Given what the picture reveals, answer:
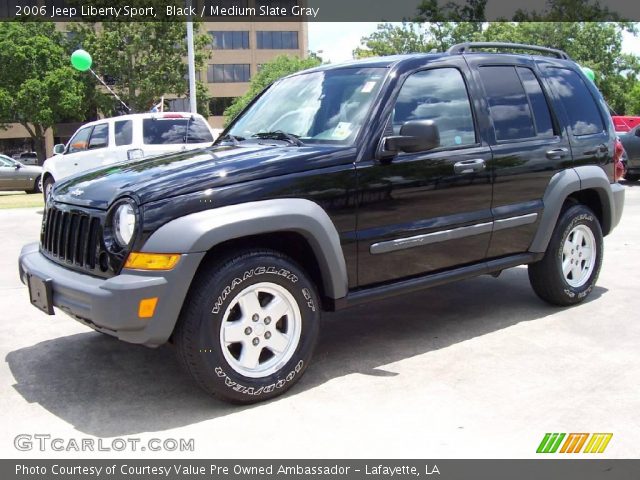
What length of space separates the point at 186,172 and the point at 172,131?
9.07 meters

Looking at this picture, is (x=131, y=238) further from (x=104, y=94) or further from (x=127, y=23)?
(x=104, y=94)

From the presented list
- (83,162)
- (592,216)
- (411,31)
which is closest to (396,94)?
(592,216)

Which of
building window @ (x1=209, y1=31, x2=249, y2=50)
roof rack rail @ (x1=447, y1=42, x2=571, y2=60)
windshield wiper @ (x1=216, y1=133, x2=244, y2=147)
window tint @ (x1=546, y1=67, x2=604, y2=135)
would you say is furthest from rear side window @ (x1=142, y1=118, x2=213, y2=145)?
building window @ (x1=209, y1=31, x2=249, y2=50)

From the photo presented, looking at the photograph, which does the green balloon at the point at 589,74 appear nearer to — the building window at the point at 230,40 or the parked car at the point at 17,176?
the parked car at the point at 17,176

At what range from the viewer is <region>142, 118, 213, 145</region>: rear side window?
12.2 metres

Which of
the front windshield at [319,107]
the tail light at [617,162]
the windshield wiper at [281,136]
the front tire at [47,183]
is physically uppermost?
the front windshield at [319,107]

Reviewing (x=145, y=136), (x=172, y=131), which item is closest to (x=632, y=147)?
(x=172, y=131)

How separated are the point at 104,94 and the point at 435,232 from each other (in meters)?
46.0

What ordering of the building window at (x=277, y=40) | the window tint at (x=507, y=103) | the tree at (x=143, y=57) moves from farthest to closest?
1. the building window at (x=277, y=40)
2. the tree at (x=143, y=57)
3. the window tint at (x=507, y=103)

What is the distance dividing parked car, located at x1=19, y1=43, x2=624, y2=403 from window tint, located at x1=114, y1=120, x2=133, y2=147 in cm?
769

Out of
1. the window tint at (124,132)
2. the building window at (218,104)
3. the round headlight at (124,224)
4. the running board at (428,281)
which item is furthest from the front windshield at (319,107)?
the building window at (218,104)

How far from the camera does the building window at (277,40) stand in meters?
68.0

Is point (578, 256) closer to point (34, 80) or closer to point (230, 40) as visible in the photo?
point (34, 80)

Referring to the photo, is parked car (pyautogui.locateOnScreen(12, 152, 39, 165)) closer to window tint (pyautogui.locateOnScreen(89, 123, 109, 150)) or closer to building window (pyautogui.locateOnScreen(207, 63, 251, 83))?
building window (pyautogui.locateOnScreen(207, 63, 251, 83))
